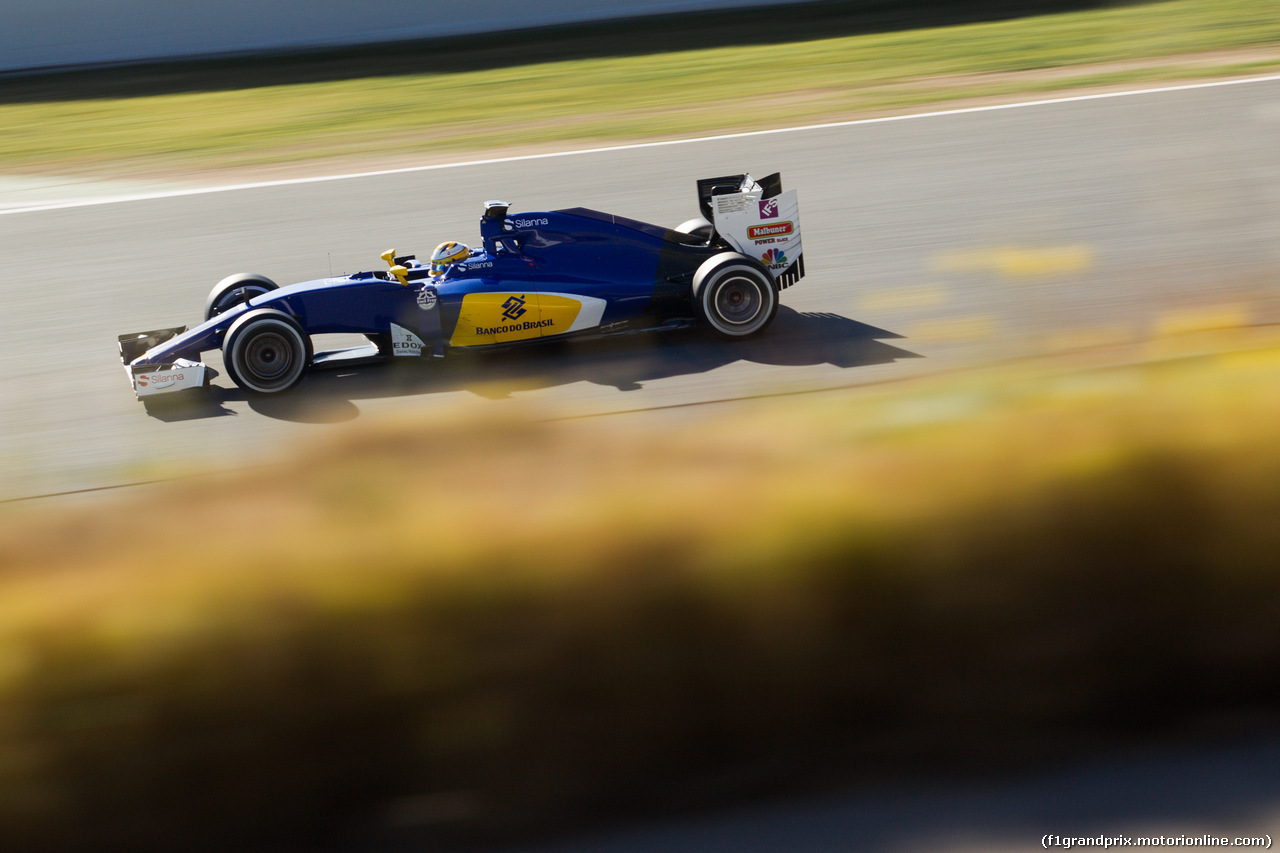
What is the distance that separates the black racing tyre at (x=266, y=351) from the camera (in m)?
7.82

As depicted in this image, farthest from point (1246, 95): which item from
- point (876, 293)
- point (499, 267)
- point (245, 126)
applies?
point (245, 126)

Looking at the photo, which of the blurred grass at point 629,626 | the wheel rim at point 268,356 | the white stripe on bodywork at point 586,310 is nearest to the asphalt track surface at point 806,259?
the wheel rim at point 268,356

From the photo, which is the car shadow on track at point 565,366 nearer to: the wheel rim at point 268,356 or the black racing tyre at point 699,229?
the wheel rim at point 268,356

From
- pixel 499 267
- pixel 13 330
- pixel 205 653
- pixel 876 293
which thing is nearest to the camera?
pixel 205 653

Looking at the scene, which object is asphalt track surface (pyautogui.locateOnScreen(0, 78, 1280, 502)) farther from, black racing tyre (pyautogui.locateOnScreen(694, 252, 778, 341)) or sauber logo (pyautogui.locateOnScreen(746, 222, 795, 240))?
sauber logo (pyautogui.locateOnScreen(746, 222, 795, 240))

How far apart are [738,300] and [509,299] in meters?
1.54

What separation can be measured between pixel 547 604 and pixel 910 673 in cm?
102

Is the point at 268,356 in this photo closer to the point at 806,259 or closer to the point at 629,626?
the point at 806,259

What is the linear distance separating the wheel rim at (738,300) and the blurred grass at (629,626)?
4.74m

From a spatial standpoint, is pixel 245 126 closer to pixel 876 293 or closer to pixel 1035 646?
pixel 876 293

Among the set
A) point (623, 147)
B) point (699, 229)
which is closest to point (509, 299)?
point (699, 229)

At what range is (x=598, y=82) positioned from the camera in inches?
723

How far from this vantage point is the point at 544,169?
13797 mm

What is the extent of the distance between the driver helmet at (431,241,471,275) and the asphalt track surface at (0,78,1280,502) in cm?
66
